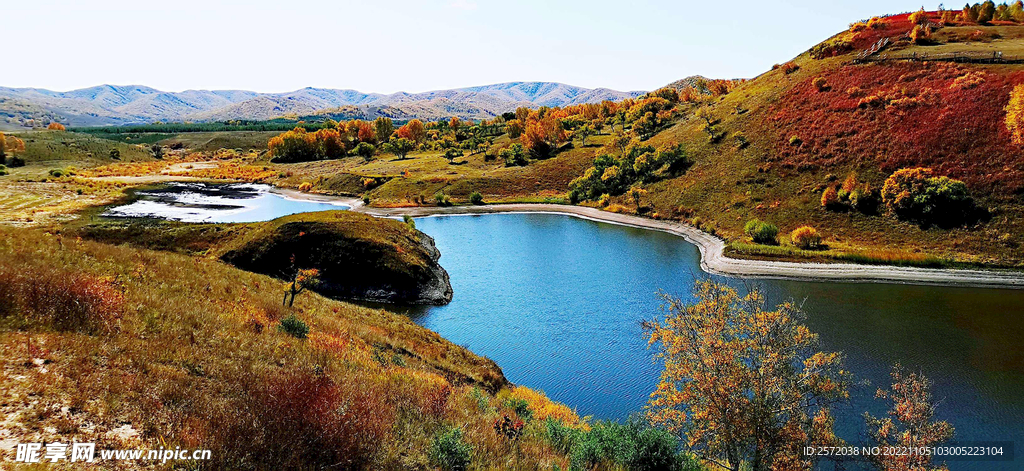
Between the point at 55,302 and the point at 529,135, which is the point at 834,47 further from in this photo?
the point at 55,302

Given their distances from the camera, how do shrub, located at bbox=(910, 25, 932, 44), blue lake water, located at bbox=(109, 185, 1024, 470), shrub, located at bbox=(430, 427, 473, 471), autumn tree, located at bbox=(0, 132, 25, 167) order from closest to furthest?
1. shrub, located at bbox=(430, 427, 473, 471)
2. blue lake water, located at bbox=(109, 185, 1024, 470)
3. shrub, located at bbox=(910, 25, 932, 44)
4. autumn tree, located at bbox=(0, 132, 25, 167)

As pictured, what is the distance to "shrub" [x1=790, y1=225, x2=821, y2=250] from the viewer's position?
5809 centimetres

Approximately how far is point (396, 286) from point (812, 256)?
51.0 metres

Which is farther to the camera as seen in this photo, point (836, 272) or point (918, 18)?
point (918, 18)

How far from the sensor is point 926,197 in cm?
5747

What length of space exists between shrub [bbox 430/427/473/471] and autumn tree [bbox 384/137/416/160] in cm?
16117

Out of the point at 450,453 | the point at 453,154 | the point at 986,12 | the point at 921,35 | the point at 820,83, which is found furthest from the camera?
the point at 453,154

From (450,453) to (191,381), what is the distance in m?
6.16

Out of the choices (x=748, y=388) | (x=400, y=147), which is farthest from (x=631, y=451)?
(x=400, y=147)

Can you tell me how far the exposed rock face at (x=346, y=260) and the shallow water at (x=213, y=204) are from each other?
42.8m

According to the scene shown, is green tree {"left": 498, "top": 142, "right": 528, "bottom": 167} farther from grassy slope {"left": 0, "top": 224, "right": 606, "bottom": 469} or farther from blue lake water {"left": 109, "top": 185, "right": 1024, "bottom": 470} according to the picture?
grassy slope {"left": 0, "top": 224, "right": 606, "bottom": 469}

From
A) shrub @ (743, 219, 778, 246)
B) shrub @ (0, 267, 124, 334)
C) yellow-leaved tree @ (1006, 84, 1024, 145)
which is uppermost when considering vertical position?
yellow-leaved tree @ (1006, 84, 1024, 145)

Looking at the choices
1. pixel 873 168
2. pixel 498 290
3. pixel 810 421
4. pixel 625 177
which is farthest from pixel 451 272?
pixel 873 168

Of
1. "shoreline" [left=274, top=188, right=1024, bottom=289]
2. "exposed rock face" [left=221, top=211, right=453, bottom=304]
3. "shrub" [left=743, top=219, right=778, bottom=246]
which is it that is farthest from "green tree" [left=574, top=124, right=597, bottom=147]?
"exposed rock face" [left=221, top=211, right=453, bottom=304]
